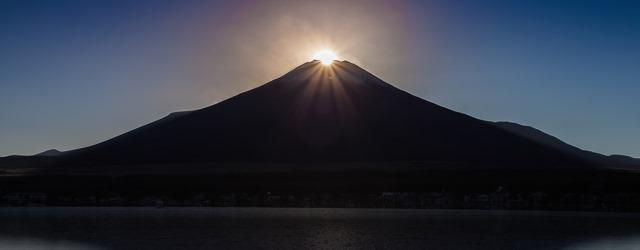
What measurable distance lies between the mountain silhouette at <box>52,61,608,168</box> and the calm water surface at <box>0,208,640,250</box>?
59914 mm

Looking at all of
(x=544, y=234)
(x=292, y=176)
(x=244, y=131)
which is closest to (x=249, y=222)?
(x=544, y=234)

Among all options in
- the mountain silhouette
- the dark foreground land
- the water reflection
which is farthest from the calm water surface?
the mountain silhouette

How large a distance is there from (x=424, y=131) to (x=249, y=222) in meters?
90.1

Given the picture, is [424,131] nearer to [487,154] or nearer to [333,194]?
[487,154]

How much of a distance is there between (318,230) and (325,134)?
9079cm

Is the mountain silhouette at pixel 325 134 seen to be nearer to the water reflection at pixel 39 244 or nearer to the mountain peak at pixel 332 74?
the mountain peak at pixel 332 74

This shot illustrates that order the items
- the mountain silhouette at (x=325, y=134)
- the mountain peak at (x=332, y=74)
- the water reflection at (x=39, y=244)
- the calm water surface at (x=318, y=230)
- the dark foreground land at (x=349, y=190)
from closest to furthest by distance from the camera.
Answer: the water reflection at (x=39, y=244), the calm water surface at (x=318, y=230), the dark foreground land at (x=349, y=190), the mountain silhouette at (x=325, y=134), the mountain peak at (x=332, y=74)

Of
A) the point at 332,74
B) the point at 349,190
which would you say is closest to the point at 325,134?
the point at 332,74

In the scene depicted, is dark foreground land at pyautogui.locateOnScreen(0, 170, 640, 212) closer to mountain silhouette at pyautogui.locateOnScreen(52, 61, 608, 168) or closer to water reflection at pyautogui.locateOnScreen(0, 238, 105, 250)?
mountain silhouette at pyautogui.locateOnScreen(52, 61, 608, 168)

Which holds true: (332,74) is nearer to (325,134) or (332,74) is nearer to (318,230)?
(325,134)

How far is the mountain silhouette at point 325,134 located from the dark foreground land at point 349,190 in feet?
A: 76.7

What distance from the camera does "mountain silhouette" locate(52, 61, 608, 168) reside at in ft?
413

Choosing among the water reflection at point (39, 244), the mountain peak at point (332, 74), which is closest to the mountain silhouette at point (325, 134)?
→ the mountain peak at point (332, 74)

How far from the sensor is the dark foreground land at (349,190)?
7606 cm
